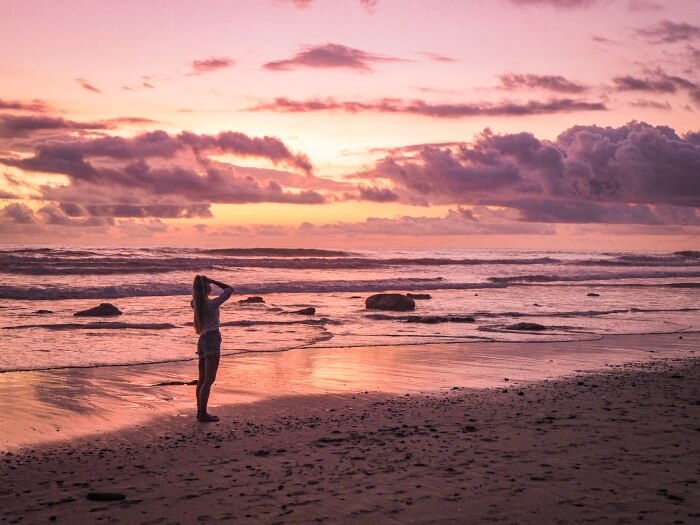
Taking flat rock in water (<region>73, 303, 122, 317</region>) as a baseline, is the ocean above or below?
below

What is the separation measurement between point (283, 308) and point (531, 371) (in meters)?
17.9

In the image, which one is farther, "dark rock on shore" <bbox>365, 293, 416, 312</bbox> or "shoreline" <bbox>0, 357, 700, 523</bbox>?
"dark rock on shore" <bbox>365, 293, 416, 312</bbox>

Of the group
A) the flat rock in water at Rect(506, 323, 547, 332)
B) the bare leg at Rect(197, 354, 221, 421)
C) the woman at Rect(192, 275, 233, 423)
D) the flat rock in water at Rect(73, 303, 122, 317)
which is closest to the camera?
the bare leg at Rect(197, 354, 221, 421)

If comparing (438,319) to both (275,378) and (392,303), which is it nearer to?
(392,303)

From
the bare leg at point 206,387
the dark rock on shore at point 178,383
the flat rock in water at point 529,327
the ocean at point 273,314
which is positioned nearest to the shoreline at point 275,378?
the dark rock on shore at point 178,383

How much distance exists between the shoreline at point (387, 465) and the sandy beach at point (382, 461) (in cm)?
2

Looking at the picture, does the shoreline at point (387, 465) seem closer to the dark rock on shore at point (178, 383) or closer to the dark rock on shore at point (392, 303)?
the dark rock on shore at point (178, 383)

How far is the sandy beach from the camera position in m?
6.27

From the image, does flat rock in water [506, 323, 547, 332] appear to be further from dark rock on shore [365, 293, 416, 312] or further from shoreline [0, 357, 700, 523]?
shoreline [0, 357, 700, 523]

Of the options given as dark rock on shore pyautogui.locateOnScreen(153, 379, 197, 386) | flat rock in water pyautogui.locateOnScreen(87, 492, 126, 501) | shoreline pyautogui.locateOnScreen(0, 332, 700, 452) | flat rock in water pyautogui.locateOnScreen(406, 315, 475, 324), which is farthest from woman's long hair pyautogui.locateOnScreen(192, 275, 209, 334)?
flat rock in water pyautogui.locateOnScreen(406, 315, 475, 324)

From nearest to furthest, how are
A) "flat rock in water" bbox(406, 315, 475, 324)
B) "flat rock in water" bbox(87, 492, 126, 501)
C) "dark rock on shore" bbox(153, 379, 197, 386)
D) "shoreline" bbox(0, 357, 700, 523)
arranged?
"shoreline" bbox(0, 357, 700, 523), "flat rock in water" bbox(87, 492, 126, 501), "dark rock on shore" bbox(153, 379, 197, 386), "flat rock in water" bbox(406, 315, 475, 324)

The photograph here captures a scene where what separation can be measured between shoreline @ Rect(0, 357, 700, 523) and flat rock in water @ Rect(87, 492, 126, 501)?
0.06m

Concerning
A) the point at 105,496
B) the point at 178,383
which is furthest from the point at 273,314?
the point at 105,496

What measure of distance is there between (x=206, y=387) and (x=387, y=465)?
3.74 m
